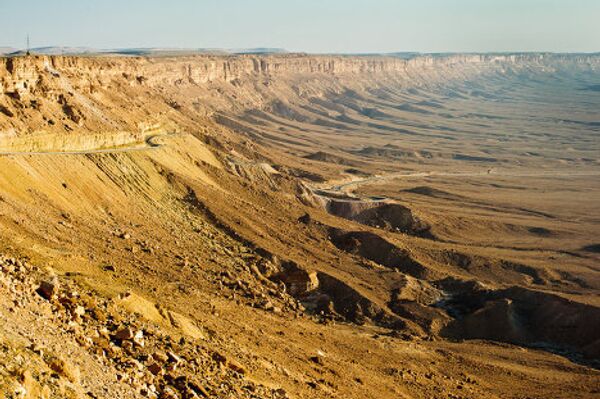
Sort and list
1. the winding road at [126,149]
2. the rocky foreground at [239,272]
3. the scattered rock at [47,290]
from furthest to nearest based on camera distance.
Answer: the winding road at [126,149]
the rocky foreground at [239,272]
the scattered rock at [47,290]

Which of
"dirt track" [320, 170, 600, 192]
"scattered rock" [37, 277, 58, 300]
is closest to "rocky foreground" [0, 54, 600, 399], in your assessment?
"scattered rock" [37, 277, 58, 300]

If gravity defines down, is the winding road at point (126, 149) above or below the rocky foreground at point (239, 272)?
above

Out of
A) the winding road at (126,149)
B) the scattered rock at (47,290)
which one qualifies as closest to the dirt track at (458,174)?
the winding road at (126,149)

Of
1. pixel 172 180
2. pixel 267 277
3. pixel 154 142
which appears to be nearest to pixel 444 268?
pixel 267 277

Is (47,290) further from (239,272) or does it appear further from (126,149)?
(126,149)

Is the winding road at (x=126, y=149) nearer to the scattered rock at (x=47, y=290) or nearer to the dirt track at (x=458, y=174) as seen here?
the scattered rock at (x=47, y=290)

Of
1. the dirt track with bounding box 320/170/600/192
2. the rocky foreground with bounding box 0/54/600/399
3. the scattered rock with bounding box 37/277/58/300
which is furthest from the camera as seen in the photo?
the dirt track with bounding box 320/170/600/192

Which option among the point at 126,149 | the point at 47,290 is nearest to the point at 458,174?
the point at 126,149

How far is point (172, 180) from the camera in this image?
198 feet

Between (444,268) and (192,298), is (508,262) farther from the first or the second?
(192,298)

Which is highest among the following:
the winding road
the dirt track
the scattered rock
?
the winding road

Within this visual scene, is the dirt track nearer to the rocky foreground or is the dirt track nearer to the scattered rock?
the rocky foreground

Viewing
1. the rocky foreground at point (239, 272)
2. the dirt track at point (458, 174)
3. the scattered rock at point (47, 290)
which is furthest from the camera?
the dirt track at point (458, 174)

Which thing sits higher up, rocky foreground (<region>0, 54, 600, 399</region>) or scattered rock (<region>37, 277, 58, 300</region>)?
scattered rock (<region>37, 277, 58, 300</region>)
